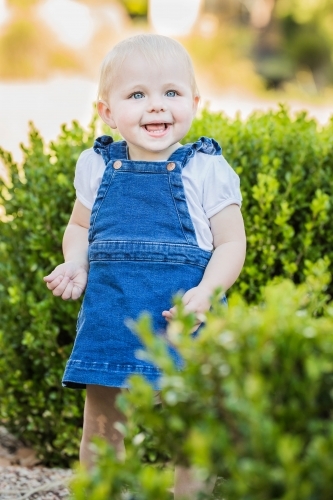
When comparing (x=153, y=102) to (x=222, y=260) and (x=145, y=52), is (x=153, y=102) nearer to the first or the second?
(x=145, y=52)

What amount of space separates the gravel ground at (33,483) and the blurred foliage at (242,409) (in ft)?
6.45

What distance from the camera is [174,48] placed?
2697 mm

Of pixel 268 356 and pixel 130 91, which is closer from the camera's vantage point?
pixel 268 356

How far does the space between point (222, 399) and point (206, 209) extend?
3.98ft

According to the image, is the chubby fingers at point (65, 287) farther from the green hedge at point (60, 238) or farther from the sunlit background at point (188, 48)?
the sunlit background at point (188, 48)

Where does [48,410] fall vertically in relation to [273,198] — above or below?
below

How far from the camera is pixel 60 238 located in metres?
3.61

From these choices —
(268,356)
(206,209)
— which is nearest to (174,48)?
(206,209)

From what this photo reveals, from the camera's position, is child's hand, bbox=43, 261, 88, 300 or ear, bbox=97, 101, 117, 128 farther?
ear, bbox=97, 101, 117, 128

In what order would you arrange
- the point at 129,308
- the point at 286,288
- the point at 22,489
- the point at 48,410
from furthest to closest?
the point at 48,410 → the point at 22,489 → the point at 129,308 → the point at 286,288

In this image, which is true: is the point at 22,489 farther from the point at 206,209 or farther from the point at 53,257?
the point at 206,209

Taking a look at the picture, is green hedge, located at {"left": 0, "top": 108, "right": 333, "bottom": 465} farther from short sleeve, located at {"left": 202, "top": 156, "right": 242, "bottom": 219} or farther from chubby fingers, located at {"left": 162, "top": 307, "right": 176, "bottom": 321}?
chubby fingers, located at {"left": 162, "top": 307, "right": 176, "bottom": 321}

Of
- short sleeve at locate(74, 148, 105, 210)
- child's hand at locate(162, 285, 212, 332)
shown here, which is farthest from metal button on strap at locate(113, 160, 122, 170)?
child's hand at locate(162, 285, 212, 332)

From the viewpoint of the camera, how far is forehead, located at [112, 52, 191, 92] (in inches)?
104
